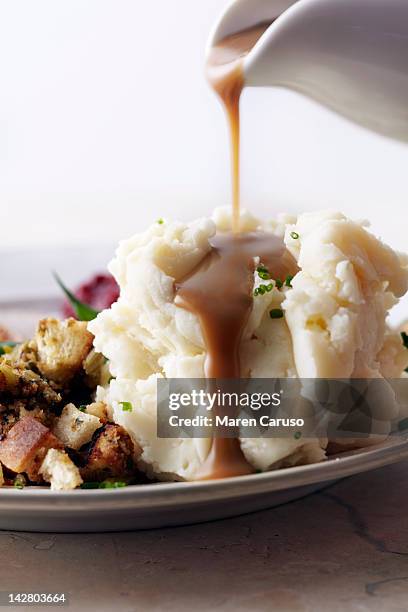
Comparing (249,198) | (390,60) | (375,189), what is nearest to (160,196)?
(249,198)

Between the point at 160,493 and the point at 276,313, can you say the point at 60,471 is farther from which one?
the point at 276,313

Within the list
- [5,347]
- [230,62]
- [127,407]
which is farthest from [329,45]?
[5,347]

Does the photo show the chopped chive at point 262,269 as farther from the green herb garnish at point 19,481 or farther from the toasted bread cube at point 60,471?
the green herb garnish at point 19,481

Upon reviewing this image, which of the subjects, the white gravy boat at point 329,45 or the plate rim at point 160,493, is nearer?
the plate rim at point 160,493

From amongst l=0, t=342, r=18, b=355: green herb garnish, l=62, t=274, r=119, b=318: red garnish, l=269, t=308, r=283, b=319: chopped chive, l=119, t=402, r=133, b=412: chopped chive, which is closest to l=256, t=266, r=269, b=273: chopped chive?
l=269, t=308, r=283, b=319: chopped chive

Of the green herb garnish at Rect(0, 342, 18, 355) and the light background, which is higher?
the light background

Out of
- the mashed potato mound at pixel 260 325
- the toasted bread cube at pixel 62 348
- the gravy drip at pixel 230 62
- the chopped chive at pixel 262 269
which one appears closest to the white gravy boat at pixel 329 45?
the gravy drip at pixel 230 62

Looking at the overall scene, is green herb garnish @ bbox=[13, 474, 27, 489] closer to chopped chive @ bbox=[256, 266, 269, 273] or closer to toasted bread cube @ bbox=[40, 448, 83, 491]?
toasted bread cube @ bbox=[40, 448, 83, 491]
